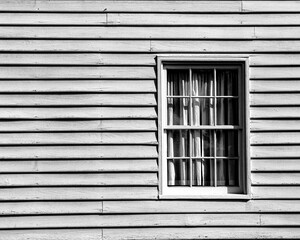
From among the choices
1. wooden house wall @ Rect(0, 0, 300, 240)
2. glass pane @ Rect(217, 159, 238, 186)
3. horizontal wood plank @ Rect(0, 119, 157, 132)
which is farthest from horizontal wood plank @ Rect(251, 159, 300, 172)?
horizontal wood plank @ Rect(0, 119, 157, 132)

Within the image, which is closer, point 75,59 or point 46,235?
point 46,235

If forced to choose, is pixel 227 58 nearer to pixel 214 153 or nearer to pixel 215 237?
pixel 214 153

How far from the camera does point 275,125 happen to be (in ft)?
27.8

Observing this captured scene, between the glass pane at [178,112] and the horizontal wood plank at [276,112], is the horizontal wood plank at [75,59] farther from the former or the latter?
the horizontal wood plank at [276,112]

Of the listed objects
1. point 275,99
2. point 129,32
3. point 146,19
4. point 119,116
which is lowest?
point 119,116

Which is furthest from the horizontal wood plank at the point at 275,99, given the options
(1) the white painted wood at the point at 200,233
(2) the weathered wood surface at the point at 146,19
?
(1) the white painted wood at the point at 200,233

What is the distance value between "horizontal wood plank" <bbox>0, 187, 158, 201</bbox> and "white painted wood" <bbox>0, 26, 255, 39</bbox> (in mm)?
2159


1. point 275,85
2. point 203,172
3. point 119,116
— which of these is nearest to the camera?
point 119,116

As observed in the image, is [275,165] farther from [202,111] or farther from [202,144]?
[202,111]

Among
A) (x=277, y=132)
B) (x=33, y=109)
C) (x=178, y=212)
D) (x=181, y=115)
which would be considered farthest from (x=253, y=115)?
(x=33, y=109)

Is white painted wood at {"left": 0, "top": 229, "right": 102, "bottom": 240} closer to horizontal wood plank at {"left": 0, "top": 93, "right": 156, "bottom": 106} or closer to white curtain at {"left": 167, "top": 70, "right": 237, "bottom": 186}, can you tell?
white curtain at {"left": 167, "top": 70, "right": 237, "bottom": 186}

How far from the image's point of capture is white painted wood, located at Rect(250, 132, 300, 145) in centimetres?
846

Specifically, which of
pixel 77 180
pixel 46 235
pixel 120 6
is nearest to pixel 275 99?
pixel 120 6

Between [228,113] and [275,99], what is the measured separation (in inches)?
27.7
